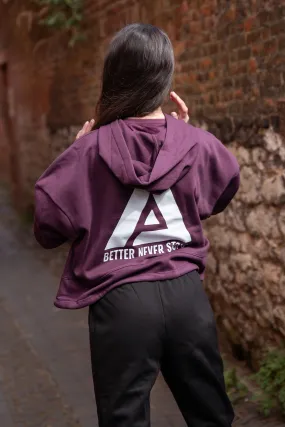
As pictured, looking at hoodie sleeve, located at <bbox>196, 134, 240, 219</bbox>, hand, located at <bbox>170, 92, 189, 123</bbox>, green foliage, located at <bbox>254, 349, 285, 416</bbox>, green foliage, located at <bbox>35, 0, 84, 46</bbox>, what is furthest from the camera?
green foliage, located at <bbox>35, 0, 84, 46</bbox>

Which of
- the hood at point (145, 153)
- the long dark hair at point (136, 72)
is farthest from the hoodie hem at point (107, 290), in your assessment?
the long dark hair at point (136, 72)

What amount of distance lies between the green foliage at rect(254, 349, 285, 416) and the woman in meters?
1.57

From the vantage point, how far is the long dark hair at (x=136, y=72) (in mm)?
2084

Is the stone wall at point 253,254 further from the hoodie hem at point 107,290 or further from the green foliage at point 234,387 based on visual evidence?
the hoodie hem at point 107,290

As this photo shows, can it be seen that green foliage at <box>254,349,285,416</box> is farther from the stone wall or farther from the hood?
the hood

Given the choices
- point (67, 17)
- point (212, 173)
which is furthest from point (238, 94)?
point (67, 17)

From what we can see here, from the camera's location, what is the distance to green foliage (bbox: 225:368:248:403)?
3.89 metres

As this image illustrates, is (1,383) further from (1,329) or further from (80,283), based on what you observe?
(80,283)

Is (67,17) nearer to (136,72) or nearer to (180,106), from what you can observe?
(180,106)

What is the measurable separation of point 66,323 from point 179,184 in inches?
132

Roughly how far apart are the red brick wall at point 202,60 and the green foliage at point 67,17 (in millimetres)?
116

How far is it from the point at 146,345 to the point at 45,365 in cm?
254

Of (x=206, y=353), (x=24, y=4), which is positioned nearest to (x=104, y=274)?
(x=206, y=353)

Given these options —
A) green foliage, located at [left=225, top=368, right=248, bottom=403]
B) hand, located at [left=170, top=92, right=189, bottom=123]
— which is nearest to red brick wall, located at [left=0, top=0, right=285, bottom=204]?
green foliage, located at [left=225, top=368, right=248, bottom=403]
